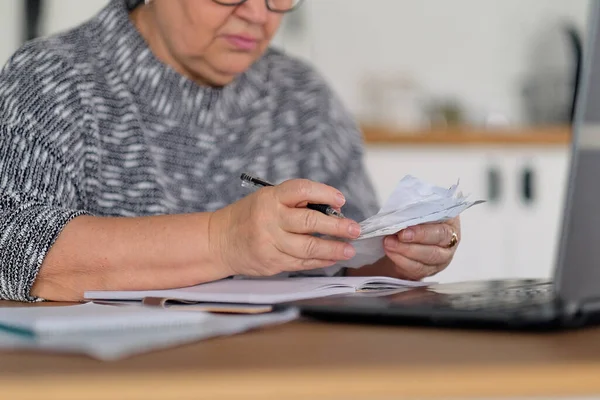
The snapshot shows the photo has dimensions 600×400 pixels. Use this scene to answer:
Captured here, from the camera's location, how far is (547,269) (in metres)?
3.10

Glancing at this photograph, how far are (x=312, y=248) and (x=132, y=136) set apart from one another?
50 cm

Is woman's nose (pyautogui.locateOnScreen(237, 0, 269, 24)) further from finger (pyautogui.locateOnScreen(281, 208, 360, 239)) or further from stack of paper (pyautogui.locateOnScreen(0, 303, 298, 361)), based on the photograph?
stack of paper (pyautogui.locateOnScreen(0, 303, 298, 361))

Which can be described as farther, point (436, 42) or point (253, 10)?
point (436, 42)

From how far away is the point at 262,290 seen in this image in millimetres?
941

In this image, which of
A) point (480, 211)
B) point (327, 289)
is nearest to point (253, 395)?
point (327, 289)

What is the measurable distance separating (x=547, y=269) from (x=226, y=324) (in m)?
2.56

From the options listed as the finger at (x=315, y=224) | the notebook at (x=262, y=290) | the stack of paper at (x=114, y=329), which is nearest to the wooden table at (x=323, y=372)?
the stack of paper at (x=114, y=329)

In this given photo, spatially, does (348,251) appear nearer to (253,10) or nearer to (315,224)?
(315,224)

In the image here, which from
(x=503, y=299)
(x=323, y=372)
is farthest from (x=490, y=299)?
(x=323, y=372)

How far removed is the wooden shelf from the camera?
288cm

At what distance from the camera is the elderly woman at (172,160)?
39.9 inches

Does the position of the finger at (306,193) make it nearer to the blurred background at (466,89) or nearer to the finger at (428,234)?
the finger at (428,234)

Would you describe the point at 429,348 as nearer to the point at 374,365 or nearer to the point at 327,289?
the point at 374,365

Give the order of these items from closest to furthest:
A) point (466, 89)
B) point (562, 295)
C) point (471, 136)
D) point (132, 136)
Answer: point (562, 295), point (132, 136), point (471, 136), point (466, 89)
